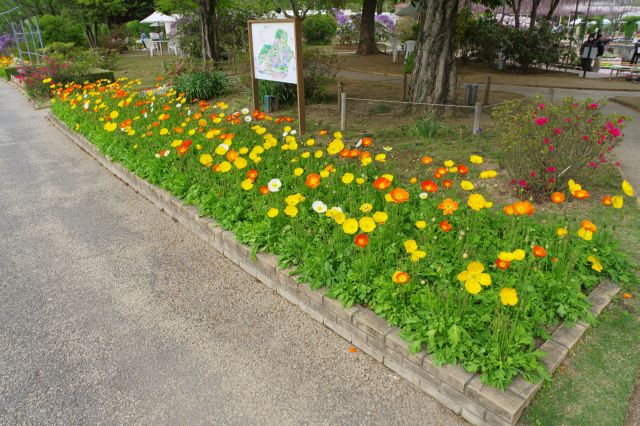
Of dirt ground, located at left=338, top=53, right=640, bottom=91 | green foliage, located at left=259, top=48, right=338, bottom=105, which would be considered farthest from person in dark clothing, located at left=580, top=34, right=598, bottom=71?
green foliage, located at left=259, top=48, right=338, bottom=105

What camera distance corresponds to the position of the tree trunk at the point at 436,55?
7.99 meters

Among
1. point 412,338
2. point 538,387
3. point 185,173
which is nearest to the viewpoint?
point 538,387

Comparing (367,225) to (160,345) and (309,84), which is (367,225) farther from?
(309,84)

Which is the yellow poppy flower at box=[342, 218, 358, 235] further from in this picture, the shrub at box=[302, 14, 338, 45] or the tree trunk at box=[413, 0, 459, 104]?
the shrub at box=[302, 14, 338, 45]

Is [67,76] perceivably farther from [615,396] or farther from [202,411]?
[615,396]

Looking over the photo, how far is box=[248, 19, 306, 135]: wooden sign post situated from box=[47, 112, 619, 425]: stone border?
3696 millimetres

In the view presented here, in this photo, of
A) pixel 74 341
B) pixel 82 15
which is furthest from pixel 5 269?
pixel 82 15

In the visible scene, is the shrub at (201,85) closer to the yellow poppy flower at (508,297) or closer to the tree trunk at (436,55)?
the tree trunk at (436,55)

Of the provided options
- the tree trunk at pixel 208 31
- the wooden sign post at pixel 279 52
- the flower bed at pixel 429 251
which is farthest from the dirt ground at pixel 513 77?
the flower bed at pixel 429 251

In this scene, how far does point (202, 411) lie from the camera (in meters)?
2.61

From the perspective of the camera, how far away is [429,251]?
10.9 ft

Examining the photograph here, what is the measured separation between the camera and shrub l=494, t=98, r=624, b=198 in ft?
15.3

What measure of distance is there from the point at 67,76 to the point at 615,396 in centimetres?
1526

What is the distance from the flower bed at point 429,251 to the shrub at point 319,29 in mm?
28434
